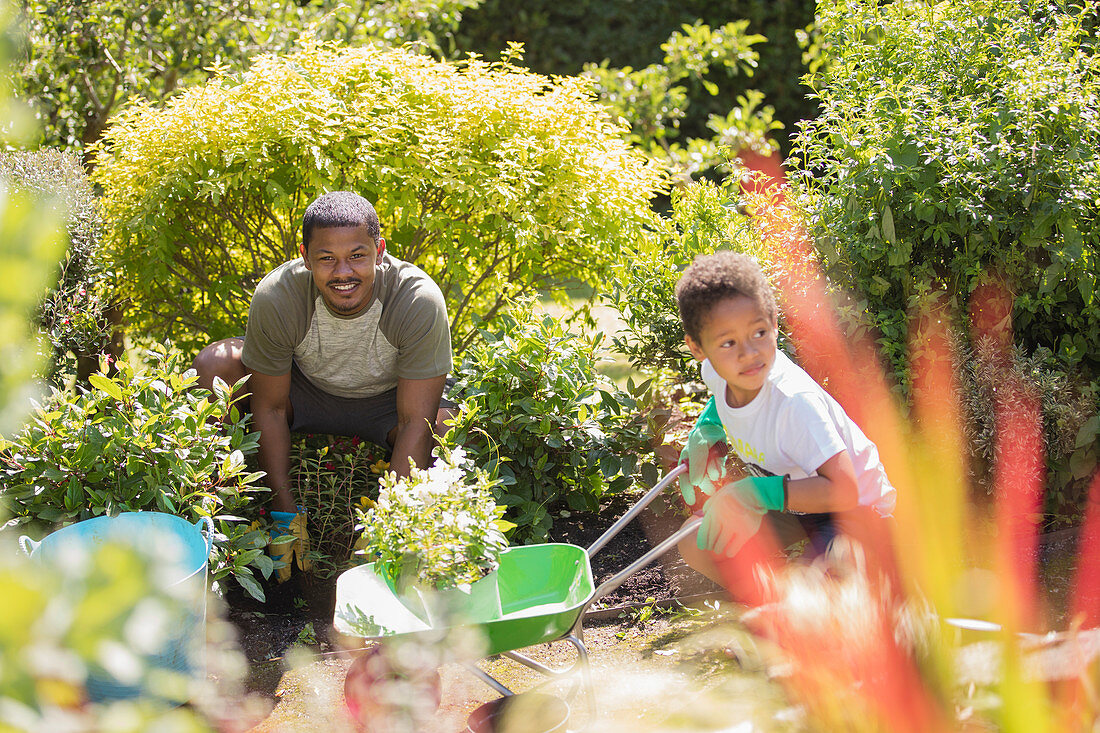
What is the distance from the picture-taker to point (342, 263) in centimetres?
334

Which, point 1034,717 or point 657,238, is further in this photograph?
point 657,238

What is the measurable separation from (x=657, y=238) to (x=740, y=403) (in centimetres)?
121

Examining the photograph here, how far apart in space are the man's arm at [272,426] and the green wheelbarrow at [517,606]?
1153 millimetres

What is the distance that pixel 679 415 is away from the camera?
461cm

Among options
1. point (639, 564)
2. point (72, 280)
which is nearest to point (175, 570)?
point (639, 564)

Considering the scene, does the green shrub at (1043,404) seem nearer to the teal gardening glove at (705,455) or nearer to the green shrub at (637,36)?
the teal gardening glove at (705,455)

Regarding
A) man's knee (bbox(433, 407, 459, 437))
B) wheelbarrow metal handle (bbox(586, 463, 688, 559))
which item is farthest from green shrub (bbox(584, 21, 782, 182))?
wheelbarrow metal handle (bbox(586, 463, 688, 559))

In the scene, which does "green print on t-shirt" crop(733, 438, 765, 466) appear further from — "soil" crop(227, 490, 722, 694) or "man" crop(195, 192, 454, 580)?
"man" crop(195, 192, 454, 580)

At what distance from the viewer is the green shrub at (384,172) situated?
3.90 metres

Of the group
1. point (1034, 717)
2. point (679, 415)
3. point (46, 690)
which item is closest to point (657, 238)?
point (679, 415)

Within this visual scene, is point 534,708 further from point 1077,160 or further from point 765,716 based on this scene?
point 1077,160

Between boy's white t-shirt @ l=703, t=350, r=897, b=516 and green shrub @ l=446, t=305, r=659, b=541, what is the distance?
885 millimetres

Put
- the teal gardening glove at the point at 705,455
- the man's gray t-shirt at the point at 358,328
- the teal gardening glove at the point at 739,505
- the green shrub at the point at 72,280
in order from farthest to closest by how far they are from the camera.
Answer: the green shrub at the point at 72,280 → the man's gray t-shirt at the point at 358,328 → the teal gardening glove at the point at 705,455 → the teal gardening glove at the point at 739,505

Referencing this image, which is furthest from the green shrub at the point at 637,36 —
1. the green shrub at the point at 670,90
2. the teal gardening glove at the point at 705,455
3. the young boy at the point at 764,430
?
the young boy at the point at 764,430
